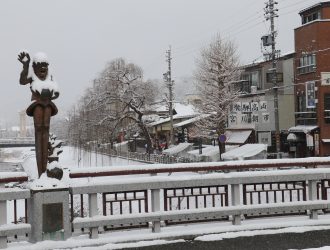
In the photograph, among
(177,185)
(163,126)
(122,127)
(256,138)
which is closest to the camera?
(177,185)

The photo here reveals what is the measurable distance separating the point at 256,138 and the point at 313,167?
1332 inches

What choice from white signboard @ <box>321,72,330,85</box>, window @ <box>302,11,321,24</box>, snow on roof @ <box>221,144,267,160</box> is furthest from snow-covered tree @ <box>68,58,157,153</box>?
white signboard @ <box>321,72,330,85</box>

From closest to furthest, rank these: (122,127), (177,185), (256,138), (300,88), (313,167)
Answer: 1. (177,185)
2. (313,167)
3. (300,88)
4. (256,138)
5. (122,127)

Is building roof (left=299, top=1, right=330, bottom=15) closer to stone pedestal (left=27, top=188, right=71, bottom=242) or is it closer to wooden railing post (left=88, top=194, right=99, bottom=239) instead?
wooden railing post (left=88, top=194, right=99, bottom=239)

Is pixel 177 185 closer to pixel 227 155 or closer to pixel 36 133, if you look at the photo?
pixel 36 133

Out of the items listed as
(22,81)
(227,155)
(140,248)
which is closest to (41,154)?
(22,81)

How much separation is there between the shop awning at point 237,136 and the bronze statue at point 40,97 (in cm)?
3645

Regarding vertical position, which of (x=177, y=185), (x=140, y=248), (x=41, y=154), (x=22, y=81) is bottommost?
(x=140, y=248)

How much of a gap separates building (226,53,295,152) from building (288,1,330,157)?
251 centimetres

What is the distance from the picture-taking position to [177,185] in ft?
28.1

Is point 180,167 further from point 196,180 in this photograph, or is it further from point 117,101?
point 117,101

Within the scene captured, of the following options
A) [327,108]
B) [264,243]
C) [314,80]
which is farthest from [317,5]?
[264,243]

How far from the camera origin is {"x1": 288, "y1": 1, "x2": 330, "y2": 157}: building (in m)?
34.4

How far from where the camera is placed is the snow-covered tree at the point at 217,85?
41219 millimetres
